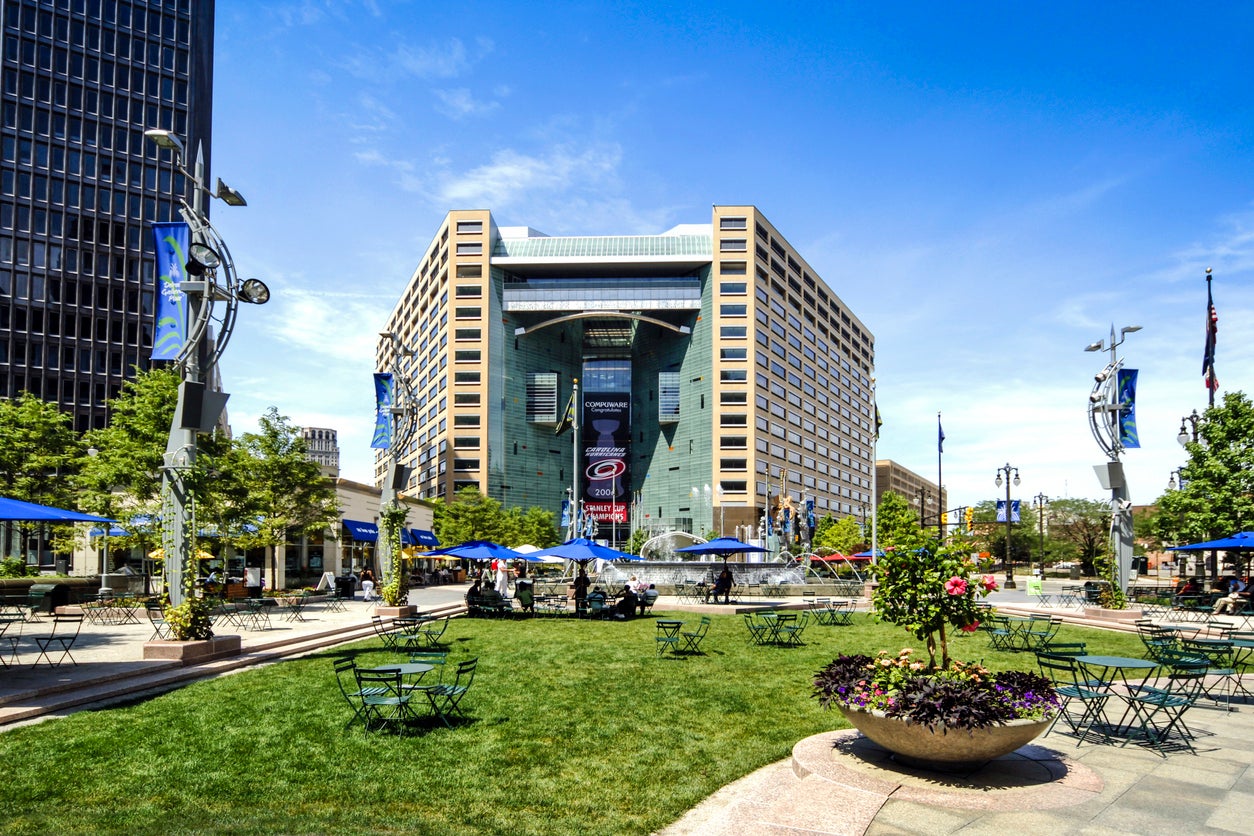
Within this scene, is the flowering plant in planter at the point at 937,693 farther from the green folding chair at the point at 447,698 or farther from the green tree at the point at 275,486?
the green tree at the point at 275,486

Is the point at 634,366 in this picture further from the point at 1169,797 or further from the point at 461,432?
the point at 1169,797

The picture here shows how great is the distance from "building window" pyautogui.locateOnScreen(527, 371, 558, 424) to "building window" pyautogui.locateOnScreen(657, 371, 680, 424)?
1342cm

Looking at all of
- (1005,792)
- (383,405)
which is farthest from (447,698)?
(383,405)

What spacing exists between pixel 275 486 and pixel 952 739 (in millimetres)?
32844

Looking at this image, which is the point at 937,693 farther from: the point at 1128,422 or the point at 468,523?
the point at 468,523

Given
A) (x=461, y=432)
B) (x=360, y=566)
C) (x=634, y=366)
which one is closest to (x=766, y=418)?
(x=634, y=366)

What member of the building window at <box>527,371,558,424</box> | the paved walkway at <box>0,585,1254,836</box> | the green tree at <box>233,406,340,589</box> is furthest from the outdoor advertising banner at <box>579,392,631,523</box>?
the paved walkway at <box>0,585,1254,836</box>

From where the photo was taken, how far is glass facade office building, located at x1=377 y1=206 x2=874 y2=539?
317ft

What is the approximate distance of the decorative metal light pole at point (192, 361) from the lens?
610 inches

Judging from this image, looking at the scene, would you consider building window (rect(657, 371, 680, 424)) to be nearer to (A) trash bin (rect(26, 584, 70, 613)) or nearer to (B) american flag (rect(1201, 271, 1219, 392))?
(B) american flag (rect(1201, 271, 1219, 392))

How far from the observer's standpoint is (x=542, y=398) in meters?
103

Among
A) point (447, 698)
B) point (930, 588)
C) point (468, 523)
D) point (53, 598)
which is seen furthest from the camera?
point (468, 523)

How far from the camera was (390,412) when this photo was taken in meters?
30.2

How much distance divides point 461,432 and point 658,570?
60164 mm
